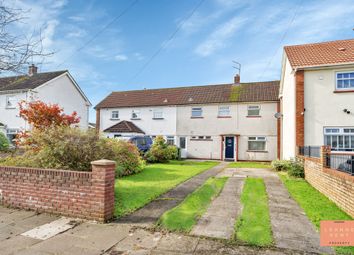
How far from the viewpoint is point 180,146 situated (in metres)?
22.8

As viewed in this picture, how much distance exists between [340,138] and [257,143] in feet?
26.9

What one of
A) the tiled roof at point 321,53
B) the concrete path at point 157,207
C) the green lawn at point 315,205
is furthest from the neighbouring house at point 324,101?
the concrete path at point 157,207

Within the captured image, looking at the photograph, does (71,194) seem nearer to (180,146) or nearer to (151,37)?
(151,37)

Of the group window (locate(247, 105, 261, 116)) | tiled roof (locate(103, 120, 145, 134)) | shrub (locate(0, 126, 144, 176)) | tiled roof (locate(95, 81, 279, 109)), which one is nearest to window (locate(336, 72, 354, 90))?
tiled roof (locate(95, 81, 279, 109))

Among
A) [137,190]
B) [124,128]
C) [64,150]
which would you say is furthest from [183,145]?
[64,150]

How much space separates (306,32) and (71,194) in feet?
40.2

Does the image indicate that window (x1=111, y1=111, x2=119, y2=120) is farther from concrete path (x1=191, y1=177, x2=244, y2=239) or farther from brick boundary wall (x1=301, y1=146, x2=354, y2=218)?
brick boundary wall (x1=301, y1=146, x2=354, y2=218)

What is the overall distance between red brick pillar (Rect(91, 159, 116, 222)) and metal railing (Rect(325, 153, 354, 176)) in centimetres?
577

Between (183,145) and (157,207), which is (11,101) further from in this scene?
(157,207)

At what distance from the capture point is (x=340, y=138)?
12.3 metres

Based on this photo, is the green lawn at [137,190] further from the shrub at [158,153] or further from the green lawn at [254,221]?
the shrub at [158,153]

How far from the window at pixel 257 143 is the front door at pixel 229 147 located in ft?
4.69

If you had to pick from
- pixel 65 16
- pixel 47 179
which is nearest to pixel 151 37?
pixel 65 16

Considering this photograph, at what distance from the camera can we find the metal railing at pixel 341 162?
6.00 metres
